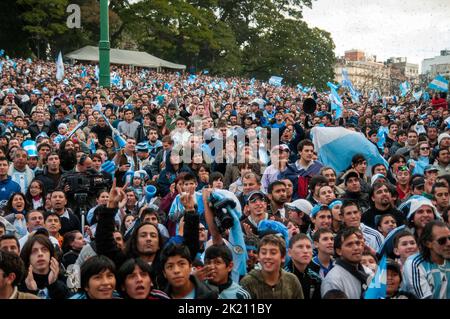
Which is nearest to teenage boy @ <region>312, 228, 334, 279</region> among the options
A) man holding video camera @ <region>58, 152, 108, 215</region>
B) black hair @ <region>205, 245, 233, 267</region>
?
black hair @ <region>205, 245, 233, 267</region>

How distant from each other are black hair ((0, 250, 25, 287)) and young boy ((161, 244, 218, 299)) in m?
0.88

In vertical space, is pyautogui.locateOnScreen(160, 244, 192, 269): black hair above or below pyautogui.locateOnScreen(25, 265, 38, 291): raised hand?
above

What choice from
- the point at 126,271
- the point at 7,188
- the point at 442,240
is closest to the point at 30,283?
the point at 126,271

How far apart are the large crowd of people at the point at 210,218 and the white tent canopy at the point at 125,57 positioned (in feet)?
91.3

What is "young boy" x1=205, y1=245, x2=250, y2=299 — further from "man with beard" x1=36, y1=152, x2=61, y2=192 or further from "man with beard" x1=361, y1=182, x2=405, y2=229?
Result: "man with beard" x1=36, y1=152, x2=61, y2=192

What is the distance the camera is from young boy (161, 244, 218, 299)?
3764 millimetres

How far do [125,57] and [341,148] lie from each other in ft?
118

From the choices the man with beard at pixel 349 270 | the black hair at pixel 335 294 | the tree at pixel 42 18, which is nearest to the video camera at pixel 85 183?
the man with beard at pixel 349 270

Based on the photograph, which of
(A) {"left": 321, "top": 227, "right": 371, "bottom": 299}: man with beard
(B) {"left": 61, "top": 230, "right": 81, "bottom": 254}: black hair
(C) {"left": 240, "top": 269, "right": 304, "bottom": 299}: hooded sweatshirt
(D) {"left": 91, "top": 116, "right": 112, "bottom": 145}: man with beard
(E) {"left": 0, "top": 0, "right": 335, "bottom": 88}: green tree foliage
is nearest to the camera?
(C) {"left": 240, "top": 269, "right": 304, "bottom": 299}: hooded sweatshirt

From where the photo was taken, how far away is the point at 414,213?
17.8ft

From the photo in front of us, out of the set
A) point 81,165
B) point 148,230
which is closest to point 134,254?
point 148,230

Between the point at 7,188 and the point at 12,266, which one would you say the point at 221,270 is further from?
the point at 7,188

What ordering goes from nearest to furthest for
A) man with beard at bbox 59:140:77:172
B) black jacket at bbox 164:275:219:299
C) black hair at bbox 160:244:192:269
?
black jacket at bbox 164:275:219:299 → black hair at bbox 160:244:192:269 → man with beard at bbox 59:140:77:172

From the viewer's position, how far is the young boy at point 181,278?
3.76 m
